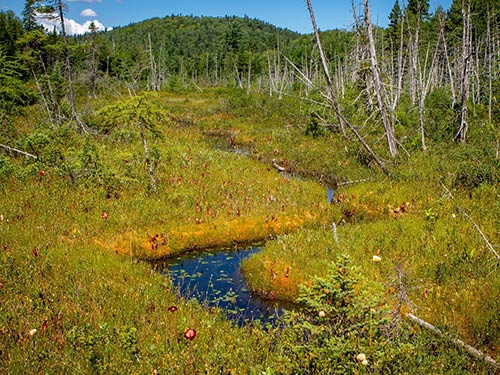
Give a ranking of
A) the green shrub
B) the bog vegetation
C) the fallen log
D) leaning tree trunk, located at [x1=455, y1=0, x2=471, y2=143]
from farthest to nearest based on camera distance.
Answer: leaning tree trunk, located at [x1=455, y1=0, x2=471, y2=143] < the bog vegetation < the fallen log < the green shrub

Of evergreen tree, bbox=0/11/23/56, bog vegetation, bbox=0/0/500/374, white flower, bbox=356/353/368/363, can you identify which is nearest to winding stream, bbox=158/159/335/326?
bog vegetation, bbox=0/0/500/374

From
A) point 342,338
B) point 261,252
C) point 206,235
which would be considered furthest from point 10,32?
point 342,338

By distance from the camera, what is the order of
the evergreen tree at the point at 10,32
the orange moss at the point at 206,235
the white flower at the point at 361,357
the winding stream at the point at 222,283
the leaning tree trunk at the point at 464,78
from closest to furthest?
the white flower at the point at 361,357 < the winding stream at the point at 222,283 < the orange moss at the point at 206,235 < the leaning tree trunk at the point at 464,78 < the evergreen tree at the point at 10,32

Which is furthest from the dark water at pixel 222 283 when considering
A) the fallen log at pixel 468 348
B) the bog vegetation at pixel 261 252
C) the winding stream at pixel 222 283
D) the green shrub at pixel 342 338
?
the fallen log at pixel 468 348

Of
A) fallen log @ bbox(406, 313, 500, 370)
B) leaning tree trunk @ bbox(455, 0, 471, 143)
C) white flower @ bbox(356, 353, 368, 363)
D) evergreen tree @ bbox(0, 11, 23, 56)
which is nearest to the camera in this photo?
white flower @ bbox(356, 353, 368, 363)

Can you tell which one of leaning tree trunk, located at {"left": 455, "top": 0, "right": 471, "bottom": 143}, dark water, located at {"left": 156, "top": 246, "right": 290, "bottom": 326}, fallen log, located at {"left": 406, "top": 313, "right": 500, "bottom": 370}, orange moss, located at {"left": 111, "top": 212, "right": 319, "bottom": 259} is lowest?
dark water, located at {"left": 156, "top": 246, "right": 290, "bottom": 326}

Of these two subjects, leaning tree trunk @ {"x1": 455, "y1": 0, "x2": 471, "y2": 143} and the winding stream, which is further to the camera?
leaning tree trunk @ {"x1": 455, "y1": 0, "x2": 471, "y2": 143}

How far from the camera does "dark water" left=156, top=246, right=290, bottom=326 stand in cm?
779

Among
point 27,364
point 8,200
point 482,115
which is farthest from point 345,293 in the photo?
point 482,115

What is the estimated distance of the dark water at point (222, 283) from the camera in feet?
25.5

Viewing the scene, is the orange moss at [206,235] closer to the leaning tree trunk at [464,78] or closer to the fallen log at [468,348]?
the fallen log at [468,348]

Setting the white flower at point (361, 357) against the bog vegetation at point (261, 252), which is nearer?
the white flower at point (361, 357)

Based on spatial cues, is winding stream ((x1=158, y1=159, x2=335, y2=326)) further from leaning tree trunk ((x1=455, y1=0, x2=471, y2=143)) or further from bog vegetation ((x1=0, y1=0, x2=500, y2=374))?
leaning tree trunk ((x1=455, y1=0, x2=471, y2=143))

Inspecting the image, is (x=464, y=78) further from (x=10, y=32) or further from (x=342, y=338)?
(x=10, y=32)
